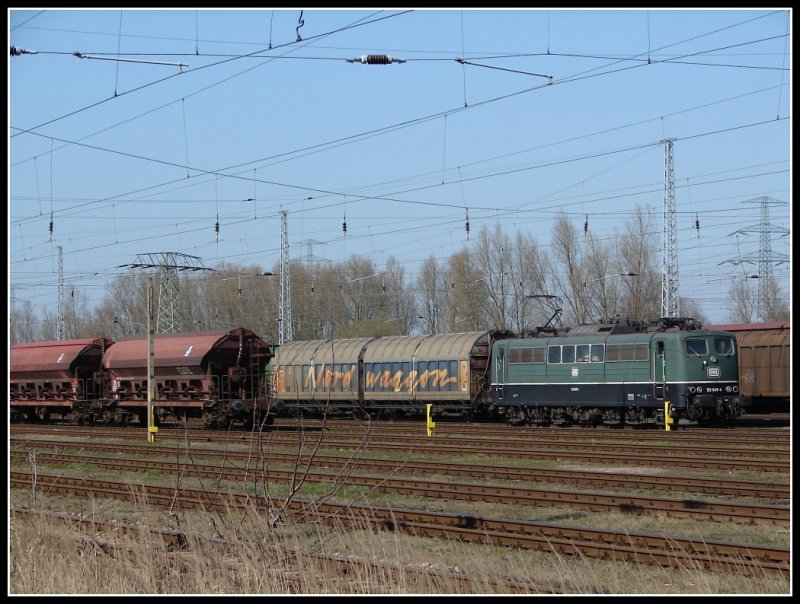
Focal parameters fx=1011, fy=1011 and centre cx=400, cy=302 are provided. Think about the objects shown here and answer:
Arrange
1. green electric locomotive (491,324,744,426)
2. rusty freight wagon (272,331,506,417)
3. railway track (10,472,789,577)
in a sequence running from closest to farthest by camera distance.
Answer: railway track (10,472,789,577)
green electric locomotive (491,324,744,426)
rusty freight wagon (272,331,506,417)

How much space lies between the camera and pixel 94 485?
1947 centimetres

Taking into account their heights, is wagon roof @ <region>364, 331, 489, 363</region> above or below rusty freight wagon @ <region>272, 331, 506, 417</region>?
above

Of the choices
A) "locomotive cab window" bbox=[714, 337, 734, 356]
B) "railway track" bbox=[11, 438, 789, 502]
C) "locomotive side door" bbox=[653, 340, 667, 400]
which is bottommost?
"railway track" bbox=[11, 438, 789, 502]

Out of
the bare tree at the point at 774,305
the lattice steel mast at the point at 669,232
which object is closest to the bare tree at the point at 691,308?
the bare tree at the point at 774,305

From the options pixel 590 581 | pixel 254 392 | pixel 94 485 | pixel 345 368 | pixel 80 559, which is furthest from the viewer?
pixel 345 368

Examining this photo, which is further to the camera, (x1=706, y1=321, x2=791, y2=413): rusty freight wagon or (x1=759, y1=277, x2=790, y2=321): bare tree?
(x1=759, y1=277, x2=790, y2=321): bare tree

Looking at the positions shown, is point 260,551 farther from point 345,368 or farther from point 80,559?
point 345,368

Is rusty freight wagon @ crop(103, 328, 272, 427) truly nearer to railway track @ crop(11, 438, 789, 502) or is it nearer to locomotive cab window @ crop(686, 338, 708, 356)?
railway track @ crop(11, 438, 789, 502)

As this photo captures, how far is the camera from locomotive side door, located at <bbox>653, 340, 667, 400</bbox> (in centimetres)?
2947

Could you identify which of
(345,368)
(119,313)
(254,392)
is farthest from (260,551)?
(119,313)

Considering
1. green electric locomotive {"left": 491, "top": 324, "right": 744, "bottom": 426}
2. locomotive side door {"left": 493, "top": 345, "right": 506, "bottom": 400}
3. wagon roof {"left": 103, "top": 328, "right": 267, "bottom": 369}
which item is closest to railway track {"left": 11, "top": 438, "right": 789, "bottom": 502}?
wagon roof {"left": 103, "top": 328, "right": 267, "bottom": 369}

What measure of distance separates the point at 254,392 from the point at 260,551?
1024 inches

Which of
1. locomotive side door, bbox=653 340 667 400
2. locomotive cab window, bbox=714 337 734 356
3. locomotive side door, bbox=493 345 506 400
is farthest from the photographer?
locomotive side door, bbox=493 345 506 400

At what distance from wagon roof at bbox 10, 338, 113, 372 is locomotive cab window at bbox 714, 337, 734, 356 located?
23886 millimetres
